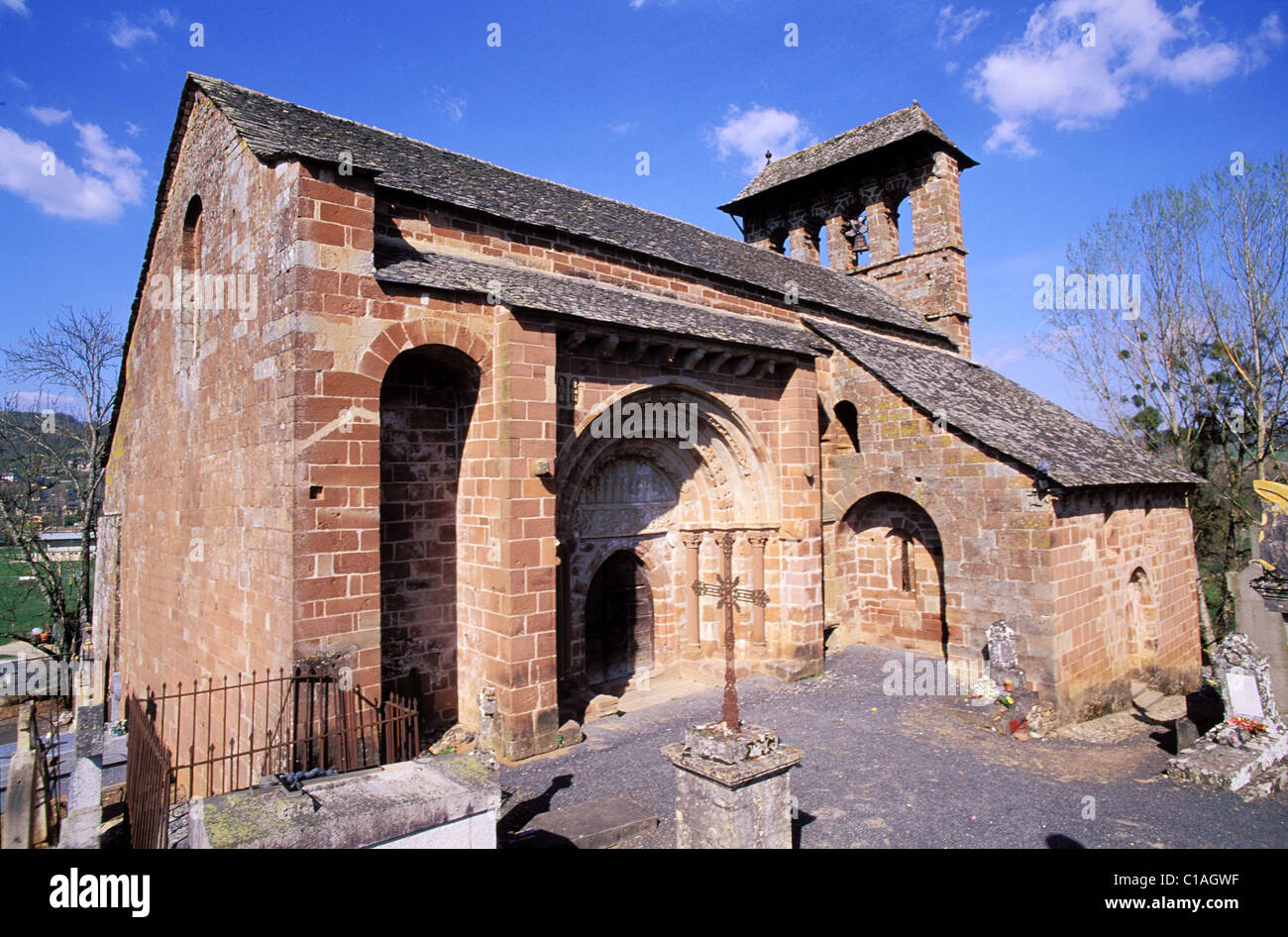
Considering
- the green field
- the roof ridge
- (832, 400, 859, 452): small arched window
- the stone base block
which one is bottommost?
the green field

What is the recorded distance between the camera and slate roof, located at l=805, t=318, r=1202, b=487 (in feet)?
35.8

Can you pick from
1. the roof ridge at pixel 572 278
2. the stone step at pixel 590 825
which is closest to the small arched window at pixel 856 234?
the roof ridge at pixel 572 278

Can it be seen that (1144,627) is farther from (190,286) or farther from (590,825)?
(190,286)

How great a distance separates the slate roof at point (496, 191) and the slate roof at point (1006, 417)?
1.68 m

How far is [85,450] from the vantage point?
67.2ft

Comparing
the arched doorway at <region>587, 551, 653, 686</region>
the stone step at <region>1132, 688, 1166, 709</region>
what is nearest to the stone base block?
the arched doorway at <region>587, 551, 653, 686</region>

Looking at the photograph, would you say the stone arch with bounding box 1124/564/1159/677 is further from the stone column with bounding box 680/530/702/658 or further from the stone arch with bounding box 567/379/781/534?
the stone column with bounding box 680/530/702/658

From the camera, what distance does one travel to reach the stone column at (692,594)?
37.8 ft

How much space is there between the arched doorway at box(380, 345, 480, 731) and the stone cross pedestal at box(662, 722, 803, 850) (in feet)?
14.5

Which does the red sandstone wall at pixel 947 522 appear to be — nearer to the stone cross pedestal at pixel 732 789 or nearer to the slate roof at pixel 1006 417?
the slate roof at pixel 1006 417

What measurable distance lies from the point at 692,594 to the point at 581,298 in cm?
522

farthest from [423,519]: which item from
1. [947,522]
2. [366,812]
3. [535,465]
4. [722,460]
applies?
[947,522]
